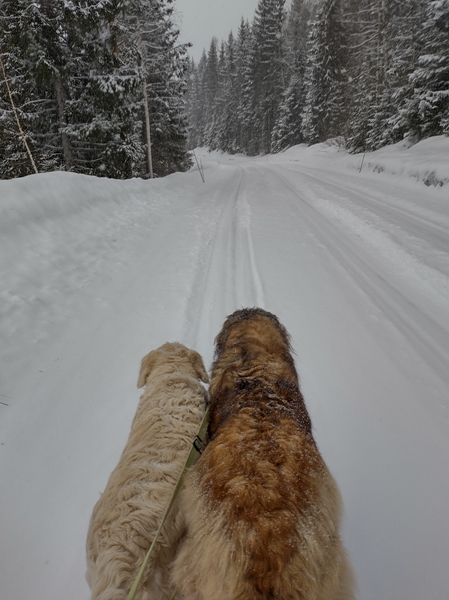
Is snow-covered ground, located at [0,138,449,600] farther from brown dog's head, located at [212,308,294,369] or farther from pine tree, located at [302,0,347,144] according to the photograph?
pine tree, located at [302,0,347,144]

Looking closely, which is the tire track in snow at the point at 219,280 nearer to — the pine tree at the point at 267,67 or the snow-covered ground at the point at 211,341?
the snow-covered ground at the point at 211,341

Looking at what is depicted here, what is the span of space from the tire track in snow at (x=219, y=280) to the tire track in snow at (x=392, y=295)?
1.86 meters

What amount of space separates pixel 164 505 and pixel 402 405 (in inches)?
107

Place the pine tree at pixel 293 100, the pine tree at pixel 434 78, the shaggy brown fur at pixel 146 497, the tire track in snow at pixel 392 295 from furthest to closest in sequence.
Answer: the pine tree at pixel 293 100, the pine tree at pixel 434 78, the tire track in snow at pixel 392 295, the shaggy brown fur at pixel 146 497

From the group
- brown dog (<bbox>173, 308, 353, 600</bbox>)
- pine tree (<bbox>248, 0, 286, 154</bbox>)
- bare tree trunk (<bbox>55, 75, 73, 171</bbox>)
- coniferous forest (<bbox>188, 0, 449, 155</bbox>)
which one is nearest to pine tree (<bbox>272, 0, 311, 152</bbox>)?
coniferous forest (<bbox>188, 0, 449, 155</bbox>)

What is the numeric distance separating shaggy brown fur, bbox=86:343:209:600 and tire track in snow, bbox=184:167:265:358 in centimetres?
171

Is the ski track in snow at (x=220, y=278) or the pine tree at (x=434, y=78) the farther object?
the pine tree at (x=434, y=78)

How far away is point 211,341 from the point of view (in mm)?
3928

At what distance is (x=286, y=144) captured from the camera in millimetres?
38500

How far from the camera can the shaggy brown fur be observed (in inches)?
50.2

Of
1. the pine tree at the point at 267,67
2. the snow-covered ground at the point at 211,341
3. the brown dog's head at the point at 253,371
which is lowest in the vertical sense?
the snow-covered ground at the point at 211,341

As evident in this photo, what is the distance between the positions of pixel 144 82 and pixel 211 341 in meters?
16.1

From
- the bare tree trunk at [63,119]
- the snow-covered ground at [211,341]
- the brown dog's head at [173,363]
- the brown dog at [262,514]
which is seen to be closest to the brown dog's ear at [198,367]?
the brown dog's head at [173,363]

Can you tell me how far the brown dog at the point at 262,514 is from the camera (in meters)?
0.98
